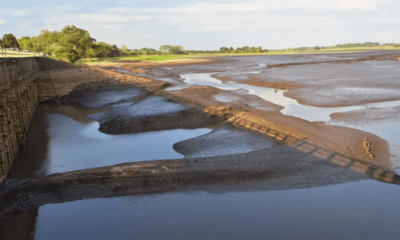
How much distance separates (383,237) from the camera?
1284 cm

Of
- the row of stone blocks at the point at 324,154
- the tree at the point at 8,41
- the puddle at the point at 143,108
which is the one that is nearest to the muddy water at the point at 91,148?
the puddle at the point at 143,108

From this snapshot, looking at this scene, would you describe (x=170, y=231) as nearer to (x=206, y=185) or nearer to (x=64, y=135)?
(x=206, y=185)

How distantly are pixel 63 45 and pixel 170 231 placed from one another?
83241 mm

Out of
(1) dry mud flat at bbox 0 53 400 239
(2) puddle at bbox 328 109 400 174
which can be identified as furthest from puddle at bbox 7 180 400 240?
(2) puddle at bbox 328 109 400 174

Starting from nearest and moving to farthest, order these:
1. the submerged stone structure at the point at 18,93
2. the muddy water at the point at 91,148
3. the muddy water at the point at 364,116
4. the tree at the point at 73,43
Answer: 1. the submerged stone structure at the point at 18,93
2. the muddy water at the point at 91,148
3. the muddy water at the point at 364,116
4. the tree at the point at 73,43

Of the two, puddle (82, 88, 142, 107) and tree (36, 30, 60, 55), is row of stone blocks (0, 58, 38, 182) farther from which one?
tree (36, 30, 60, 55)

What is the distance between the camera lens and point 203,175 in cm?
1788

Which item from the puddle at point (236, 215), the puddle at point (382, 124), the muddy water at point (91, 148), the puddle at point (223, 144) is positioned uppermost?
the puddle at point (382, 124)

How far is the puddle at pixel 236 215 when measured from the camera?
43.8ft

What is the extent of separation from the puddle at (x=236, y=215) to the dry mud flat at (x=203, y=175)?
0.16 feet

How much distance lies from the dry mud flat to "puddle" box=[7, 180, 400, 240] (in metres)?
0.05

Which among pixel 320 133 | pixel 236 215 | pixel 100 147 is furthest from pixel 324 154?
pixel 100 147

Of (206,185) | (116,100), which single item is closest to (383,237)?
(206,185)

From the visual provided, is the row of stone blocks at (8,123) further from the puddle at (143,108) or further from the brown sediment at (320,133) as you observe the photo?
the brown sediment at (320,133)
